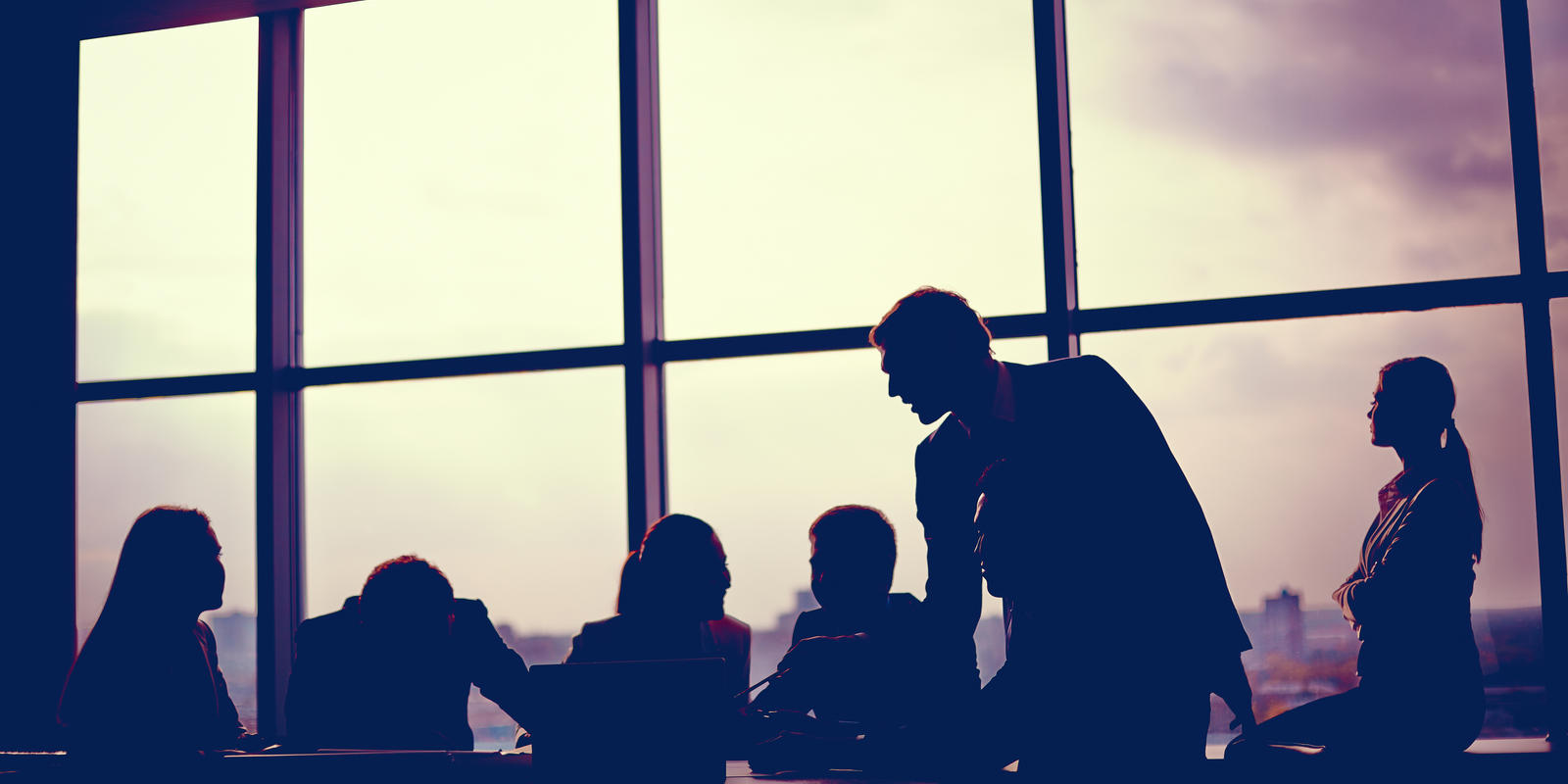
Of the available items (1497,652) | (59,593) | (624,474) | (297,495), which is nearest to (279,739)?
(624,474)

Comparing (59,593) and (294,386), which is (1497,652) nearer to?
(294,386)

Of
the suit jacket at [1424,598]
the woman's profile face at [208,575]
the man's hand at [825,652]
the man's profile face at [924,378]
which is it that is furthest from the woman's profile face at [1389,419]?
the woman's profile face at [208,575]

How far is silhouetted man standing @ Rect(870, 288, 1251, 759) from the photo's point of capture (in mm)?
1775

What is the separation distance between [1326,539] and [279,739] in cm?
324

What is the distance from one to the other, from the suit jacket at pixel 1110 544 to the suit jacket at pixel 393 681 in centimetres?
169

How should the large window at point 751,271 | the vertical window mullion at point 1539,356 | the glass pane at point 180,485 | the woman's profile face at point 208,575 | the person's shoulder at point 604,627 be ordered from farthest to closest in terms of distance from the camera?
the glass pane at point 180,485 < the large window at point 751,271 < the vertical window mullion at point 1539,356 < the person's shoulder at point 604,627 < the woman's profile face at point 208,575

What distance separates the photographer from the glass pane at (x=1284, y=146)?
4.18 metres

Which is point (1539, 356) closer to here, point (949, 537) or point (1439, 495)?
point (1439, 495)

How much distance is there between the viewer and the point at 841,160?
187 inches

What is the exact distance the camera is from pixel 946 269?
4.60 metres

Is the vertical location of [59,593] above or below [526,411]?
below

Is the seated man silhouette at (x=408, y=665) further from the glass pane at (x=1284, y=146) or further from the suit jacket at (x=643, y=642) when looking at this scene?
the glass pane at (x=1284, y=146)

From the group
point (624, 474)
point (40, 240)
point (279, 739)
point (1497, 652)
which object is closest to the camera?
point (279, 739)

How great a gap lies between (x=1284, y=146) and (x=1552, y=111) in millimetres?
823
